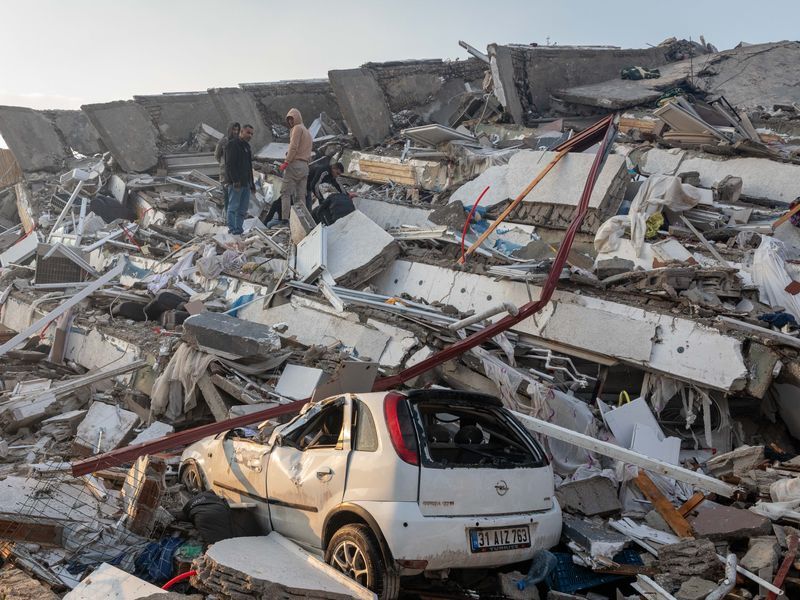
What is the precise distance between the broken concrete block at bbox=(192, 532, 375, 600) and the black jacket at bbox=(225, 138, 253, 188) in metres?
9.55

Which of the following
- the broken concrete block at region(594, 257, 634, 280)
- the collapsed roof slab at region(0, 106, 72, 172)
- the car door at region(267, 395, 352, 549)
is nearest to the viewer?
the car door at region(267, 395, 352, 549)

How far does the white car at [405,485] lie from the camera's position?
4.67m

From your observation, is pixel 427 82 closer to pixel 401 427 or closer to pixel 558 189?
pixel 558 189

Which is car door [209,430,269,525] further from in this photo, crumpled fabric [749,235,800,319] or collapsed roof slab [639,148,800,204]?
collapsed roof slab [639,148,800,204]

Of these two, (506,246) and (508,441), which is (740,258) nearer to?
(506,246)

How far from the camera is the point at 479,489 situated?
4.85 metres

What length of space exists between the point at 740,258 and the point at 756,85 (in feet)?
36.1

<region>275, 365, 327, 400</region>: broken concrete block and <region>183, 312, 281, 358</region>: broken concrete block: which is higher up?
<region>183, 312, 281, 358</region>: broken concrete block

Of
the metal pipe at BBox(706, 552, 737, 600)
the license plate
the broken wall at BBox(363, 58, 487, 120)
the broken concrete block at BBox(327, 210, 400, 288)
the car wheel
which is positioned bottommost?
the car wheel

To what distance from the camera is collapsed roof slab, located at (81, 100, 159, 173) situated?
58.3 feet

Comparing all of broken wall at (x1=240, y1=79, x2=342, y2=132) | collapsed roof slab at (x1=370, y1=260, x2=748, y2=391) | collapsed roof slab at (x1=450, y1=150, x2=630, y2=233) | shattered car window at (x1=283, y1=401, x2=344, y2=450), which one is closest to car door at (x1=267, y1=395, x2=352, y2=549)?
shattered car window at (x1=283, y1=401, x2=344, y2=450)

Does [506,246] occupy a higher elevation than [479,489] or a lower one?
higher

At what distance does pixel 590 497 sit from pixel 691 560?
1651mm

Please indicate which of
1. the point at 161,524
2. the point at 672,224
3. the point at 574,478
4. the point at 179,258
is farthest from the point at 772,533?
the point at 179,258
